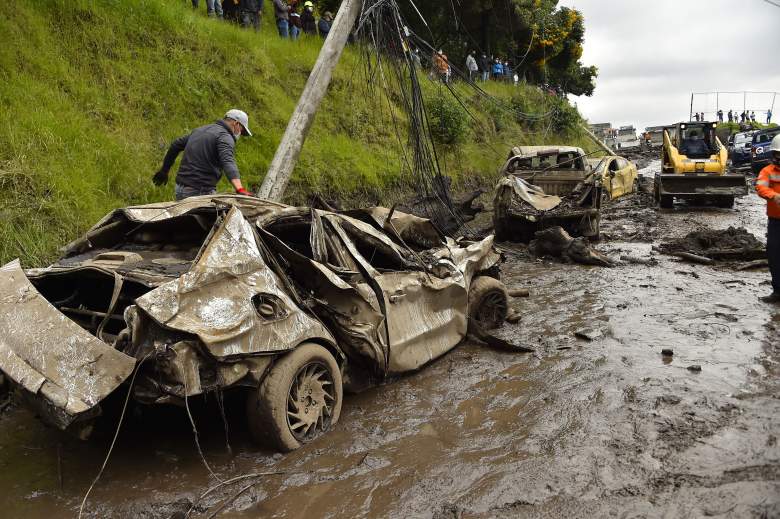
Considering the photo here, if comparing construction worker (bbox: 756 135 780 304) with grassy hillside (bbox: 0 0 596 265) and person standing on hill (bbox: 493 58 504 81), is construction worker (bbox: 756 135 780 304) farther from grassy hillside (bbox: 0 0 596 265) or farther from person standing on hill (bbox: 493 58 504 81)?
person standing on hill (bbox: 493 58 504 81)

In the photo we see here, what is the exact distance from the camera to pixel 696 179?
15461mm

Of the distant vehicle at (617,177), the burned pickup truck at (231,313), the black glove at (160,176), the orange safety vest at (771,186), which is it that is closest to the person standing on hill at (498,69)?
the distant vehicle at (617,177)

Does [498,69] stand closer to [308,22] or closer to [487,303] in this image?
[308,22]

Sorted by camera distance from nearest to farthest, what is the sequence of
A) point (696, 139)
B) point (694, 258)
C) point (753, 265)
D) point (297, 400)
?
point (297, 400) < point (753, 265) < point (694, 258) < point (696, 139)

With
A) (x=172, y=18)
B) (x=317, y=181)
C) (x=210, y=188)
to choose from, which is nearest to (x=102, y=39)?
(x=172, y=18)

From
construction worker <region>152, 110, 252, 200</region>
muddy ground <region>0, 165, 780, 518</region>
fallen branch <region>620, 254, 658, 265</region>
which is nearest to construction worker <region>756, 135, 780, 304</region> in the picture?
muddy ground <region>0, 165, 780, 518</region>

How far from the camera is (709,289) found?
787cm

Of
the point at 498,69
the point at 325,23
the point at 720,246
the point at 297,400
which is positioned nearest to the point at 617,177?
the point at 720,246

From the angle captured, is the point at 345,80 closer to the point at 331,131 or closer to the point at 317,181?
the point at 331,131

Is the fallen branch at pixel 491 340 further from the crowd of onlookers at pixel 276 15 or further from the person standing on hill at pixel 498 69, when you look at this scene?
the person standing on hill at pixel 498 69

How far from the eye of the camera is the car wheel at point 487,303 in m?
6.32

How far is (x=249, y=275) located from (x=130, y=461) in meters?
1.41

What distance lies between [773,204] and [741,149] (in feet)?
69.6

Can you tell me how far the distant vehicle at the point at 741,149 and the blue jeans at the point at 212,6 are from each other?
71.4 ft
